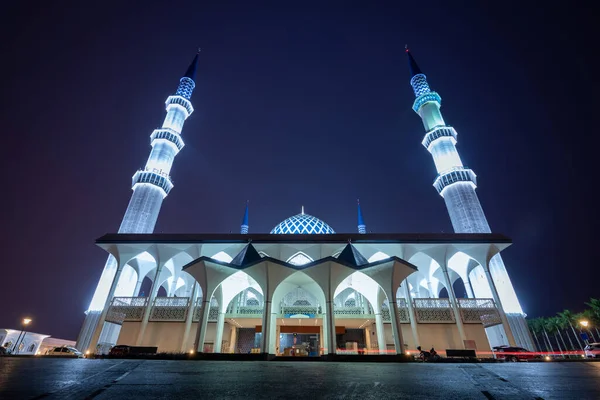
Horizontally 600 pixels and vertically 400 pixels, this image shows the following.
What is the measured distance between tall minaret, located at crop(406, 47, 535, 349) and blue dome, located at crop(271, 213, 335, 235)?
14.0m

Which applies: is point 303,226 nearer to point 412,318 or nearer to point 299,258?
point 299,258

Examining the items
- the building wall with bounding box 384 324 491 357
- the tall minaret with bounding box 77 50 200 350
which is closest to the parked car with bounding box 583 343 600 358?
the building wall with bounding box 384 324 491 357

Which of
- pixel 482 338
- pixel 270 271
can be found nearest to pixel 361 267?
pixel 270 271

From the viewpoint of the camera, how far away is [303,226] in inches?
1458

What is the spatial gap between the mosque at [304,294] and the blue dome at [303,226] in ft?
27.0

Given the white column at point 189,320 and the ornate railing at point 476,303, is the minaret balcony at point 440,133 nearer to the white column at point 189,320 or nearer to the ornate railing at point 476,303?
the ornate railing at point 476,303

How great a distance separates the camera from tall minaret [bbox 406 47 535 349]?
25422mm

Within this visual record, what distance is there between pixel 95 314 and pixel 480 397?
1150 inches

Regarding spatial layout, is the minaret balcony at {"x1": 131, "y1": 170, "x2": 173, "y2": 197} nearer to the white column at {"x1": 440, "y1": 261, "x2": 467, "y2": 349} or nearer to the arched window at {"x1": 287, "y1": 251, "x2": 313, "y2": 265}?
the arched window at {"x1": 287, "y1": 251, "x2": 313, "y2": 265}

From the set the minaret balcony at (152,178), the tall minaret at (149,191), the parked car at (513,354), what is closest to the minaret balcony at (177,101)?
the tall minaret at (149,191)

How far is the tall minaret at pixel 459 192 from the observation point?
2542 cm

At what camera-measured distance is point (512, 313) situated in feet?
82.3

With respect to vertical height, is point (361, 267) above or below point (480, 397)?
above

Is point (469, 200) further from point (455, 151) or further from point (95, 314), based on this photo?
point (95, 314)
